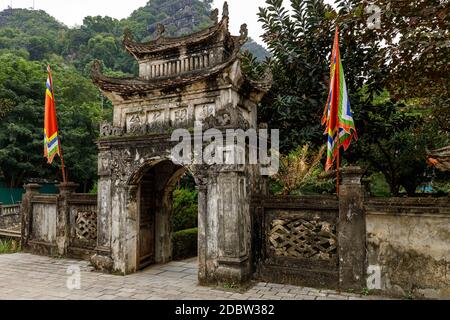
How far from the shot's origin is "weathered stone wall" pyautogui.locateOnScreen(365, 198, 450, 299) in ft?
20.1

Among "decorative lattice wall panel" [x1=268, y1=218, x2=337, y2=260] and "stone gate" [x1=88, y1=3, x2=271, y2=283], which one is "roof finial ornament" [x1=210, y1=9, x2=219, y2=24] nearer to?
"stone gate" [x1=88, y1=3, x2=271, y2=283]

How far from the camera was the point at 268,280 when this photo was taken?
7484 millimetres

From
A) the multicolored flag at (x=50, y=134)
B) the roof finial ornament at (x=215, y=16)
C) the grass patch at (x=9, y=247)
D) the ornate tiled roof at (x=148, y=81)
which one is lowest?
the grass patch at (x=9, y=247)

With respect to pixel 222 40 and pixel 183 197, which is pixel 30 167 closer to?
pixel 183 197

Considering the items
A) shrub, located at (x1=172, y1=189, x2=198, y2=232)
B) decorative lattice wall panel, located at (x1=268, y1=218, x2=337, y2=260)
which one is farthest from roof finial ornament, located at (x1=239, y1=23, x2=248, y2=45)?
shrub, located at (x1=172, y1=189, x2=198, y2=232)

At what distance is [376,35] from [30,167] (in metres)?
22.3

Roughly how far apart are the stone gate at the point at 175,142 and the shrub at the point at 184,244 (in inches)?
61.2

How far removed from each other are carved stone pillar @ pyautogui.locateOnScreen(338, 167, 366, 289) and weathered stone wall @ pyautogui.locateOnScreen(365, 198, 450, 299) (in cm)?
14

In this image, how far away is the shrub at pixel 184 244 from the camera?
10.9m

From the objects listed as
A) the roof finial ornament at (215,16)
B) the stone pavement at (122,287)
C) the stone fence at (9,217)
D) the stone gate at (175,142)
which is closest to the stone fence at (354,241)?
the stone pavement at (122,287)

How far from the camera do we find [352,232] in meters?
6.80

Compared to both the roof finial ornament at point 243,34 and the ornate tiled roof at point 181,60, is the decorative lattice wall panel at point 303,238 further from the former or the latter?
the roof finial ornament at point 243,34

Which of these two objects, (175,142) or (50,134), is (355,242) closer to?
(175,142)

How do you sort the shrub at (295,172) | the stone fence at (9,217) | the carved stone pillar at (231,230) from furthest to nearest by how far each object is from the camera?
1. the stone fence at (9,217)
2. the shrub at (295,172)
3. the carved stone pillar at (231,230)
